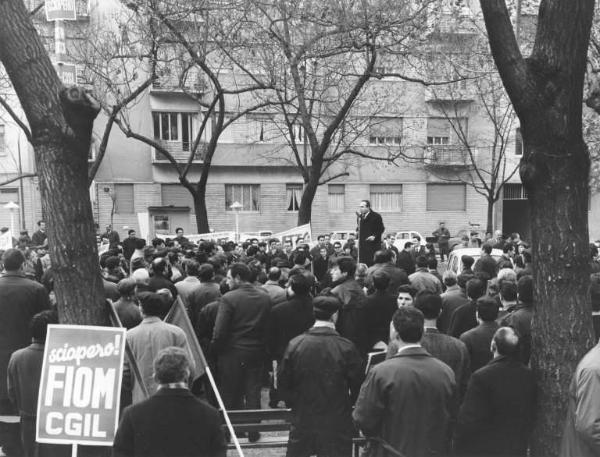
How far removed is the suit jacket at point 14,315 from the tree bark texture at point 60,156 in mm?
1577

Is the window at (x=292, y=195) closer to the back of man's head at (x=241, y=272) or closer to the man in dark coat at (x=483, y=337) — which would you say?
the back of man's head at (x=241, y=272)

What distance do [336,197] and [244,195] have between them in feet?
15.2

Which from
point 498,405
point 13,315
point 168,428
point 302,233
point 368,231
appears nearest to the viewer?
point 168,428

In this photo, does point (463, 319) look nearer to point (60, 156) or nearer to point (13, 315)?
point (60, 156)

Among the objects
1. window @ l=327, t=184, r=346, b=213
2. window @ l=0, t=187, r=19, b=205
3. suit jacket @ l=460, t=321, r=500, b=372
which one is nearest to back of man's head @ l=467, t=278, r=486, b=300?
suit jacket @ l=460, t=321, r=500, b=372

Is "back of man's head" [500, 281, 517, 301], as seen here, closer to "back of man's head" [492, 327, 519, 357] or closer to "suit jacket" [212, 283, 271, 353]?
"back of man's head" [492, 327, 519, 357]

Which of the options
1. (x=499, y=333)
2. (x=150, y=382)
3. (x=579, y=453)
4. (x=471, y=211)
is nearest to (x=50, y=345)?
(x=150, y=382)

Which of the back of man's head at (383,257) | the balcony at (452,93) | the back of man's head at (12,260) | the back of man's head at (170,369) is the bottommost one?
the back of man's head at (170,369)

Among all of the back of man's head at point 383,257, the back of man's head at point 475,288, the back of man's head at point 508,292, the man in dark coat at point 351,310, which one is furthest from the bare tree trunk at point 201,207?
the back of man's head at point 508,292

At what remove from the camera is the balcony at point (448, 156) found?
31422mm

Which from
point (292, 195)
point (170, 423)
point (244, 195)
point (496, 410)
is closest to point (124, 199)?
point (244, 195)

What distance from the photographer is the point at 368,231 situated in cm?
1162

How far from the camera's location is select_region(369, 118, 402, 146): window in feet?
99.1

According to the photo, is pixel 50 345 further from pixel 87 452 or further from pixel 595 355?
pixel 595 355
